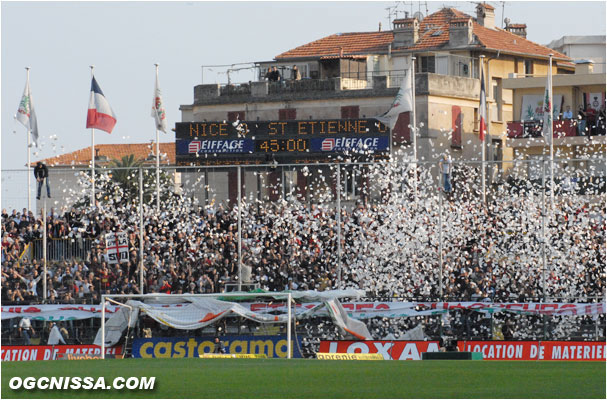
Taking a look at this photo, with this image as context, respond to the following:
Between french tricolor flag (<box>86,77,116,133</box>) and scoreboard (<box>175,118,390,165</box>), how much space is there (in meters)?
6.84

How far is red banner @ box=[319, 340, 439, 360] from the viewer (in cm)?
3384

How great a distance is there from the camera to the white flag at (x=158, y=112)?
54.6 meters

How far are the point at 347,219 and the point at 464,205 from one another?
15.8ft

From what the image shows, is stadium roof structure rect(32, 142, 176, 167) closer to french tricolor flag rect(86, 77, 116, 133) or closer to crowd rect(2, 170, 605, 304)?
french tricolor flag rect(86, 77, 116, 133)

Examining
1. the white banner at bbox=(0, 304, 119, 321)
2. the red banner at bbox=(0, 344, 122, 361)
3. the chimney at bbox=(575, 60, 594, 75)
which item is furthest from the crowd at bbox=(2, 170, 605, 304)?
the chimney at bbox=(575, 60, 594, 75)

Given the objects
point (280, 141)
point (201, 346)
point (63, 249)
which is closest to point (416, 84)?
point (280, 141)

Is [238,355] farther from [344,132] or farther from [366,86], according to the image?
[366,86]

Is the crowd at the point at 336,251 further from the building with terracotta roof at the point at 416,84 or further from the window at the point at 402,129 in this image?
the window at the point at 402,129

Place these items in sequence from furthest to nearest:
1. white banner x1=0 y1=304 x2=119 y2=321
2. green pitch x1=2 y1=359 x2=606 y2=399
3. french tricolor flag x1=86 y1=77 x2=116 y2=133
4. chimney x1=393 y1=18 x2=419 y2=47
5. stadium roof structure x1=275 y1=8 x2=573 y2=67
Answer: chimney x1=393 y1=18 x2=419 y2=47, stadium roof structure x1=275 y1=8 x2=573 y2=67, french tricolor flag x1=86 y1=77 x2=116 y2=133, white banner x1=0 y1=304 x2=119 y2=321, green pitch x1=2 y1=359 x2=606 y2=399

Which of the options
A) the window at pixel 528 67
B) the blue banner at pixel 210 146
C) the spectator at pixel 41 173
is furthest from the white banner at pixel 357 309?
the window at pixel 528 67

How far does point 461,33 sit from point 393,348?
133 ft

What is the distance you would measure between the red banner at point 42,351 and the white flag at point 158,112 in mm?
19626

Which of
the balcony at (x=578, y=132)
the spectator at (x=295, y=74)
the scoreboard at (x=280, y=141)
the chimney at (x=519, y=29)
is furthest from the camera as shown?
the chimney at (x=519, y=29)

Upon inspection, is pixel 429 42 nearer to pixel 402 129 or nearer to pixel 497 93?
pixel 497 93
